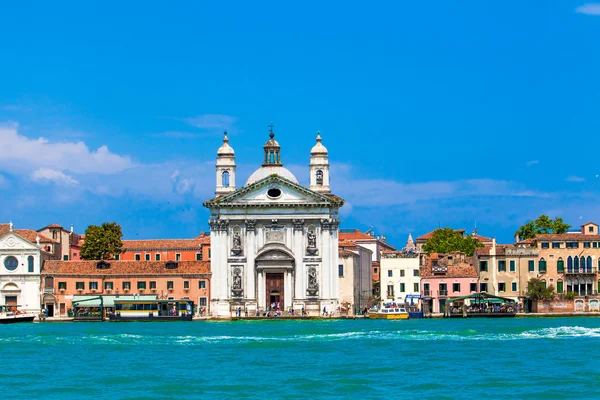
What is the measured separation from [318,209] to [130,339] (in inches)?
1068

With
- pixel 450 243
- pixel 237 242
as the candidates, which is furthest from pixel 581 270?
pixel 237 242

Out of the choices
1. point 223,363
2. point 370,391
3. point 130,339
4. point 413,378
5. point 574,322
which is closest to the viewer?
point 370,391

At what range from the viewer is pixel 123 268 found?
269 feet

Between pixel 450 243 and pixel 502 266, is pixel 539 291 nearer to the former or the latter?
pixel 502 266

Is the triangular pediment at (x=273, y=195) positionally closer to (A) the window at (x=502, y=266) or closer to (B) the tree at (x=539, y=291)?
(A) the window at (x=502, y=266)

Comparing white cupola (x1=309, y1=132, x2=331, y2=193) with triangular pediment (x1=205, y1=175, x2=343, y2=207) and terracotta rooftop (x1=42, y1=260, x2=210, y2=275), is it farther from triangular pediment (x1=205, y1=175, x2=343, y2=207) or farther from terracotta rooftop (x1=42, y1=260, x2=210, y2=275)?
terracotta rooftop (x1=42, y1=260, x2=210, y2=275)

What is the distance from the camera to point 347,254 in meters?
84.3

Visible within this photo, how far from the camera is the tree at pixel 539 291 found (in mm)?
80000

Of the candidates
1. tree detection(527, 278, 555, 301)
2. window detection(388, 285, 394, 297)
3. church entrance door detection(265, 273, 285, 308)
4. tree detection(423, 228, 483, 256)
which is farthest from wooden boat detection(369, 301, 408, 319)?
tree detection(423, 228, 483, 256)

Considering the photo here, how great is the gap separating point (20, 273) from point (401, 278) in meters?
24.6

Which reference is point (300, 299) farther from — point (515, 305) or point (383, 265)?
point (515, 305)

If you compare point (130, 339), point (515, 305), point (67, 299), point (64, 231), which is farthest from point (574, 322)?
point (64, 231)

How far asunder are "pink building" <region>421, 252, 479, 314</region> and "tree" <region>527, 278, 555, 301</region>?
150 inches

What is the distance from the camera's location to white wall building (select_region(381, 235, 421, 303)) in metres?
84.7
